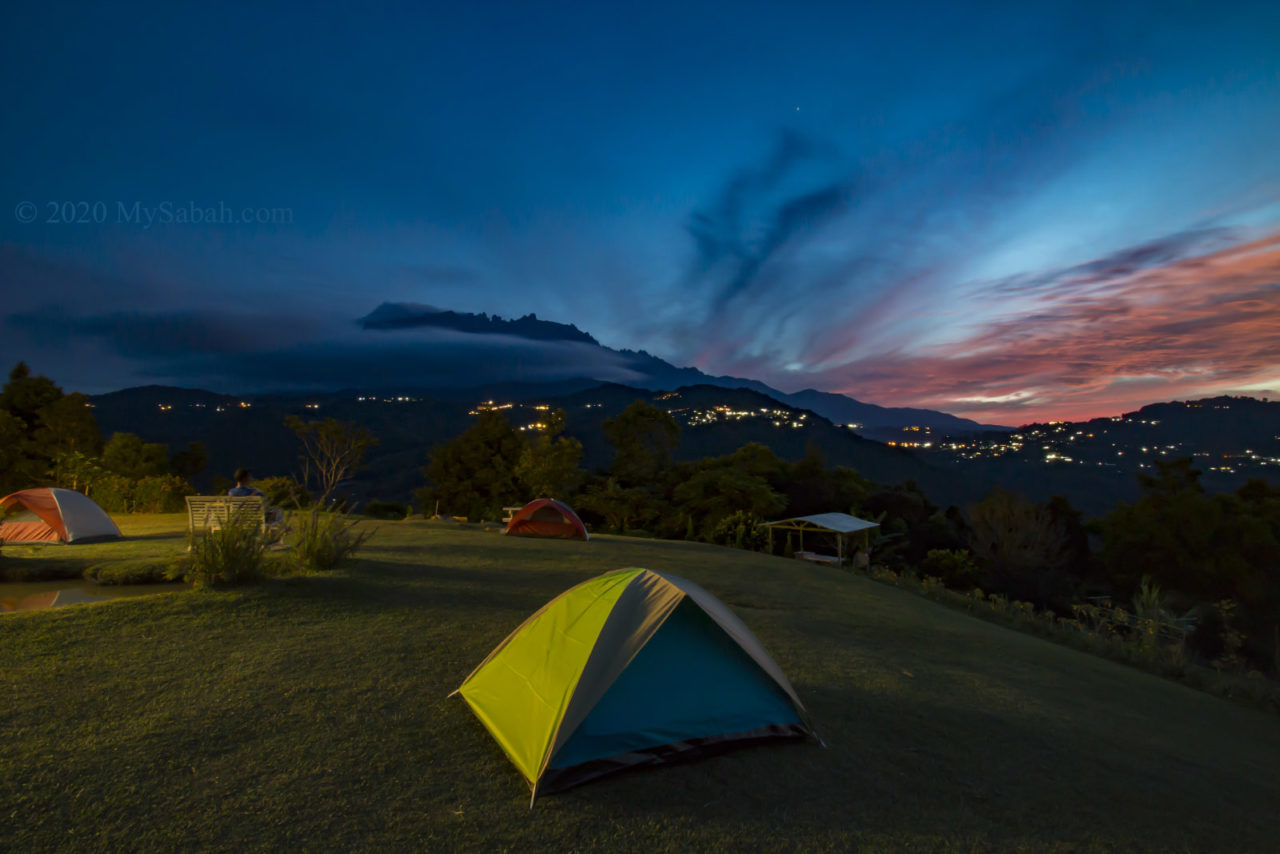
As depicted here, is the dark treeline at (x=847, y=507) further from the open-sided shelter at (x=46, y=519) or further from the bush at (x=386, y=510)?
the open-sided shelter at (x=46, y=519)

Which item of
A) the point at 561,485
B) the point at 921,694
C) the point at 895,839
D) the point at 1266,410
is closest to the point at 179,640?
the point at 895,839

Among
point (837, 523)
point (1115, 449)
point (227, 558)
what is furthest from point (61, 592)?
point (1115, 449)

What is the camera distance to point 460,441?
108ft

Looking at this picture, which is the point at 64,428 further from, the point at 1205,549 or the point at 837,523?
the point at 1205,549

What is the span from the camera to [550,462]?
26781 mm

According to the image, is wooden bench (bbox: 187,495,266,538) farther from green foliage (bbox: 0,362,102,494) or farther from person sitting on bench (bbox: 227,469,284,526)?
green foliage (bbox: 0,362,102,494)

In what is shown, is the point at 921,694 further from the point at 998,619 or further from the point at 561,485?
the point at 561,485

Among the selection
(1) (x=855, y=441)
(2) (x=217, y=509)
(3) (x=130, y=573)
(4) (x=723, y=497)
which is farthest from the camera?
(1) (x=855, y=441)

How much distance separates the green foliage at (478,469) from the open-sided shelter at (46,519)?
2084 cm

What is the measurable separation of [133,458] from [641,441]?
85.5 ft

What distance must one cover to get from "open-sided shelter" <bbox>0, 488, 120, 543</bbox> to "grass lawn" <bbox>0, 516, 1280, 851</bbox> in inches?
Result: 250

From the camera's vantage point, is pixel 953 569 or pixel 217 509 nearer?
pixel 217 509

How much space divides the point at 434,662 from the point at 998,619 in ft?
36.5

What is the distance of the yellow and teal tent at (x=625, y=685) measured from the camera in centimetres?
356
